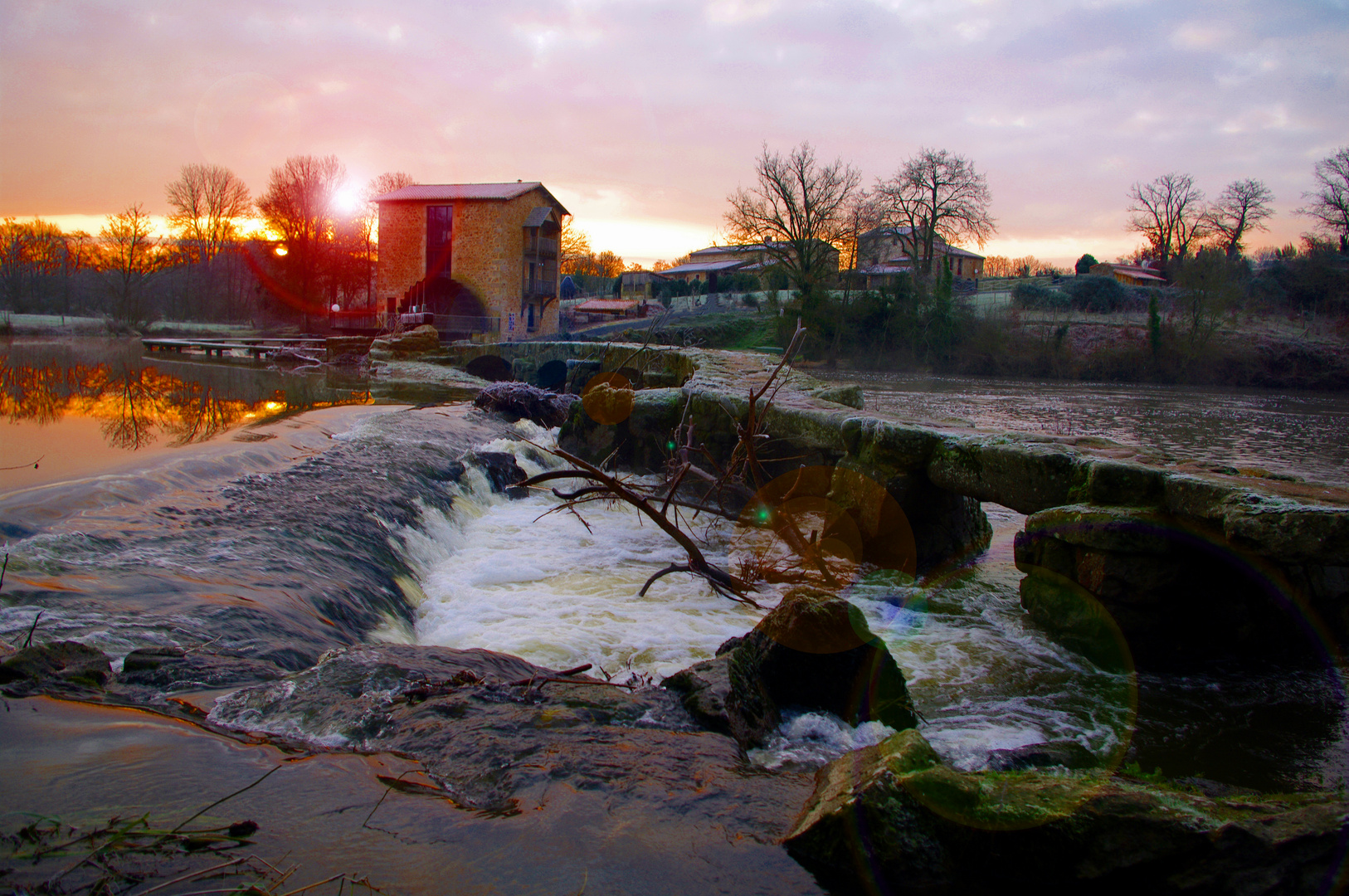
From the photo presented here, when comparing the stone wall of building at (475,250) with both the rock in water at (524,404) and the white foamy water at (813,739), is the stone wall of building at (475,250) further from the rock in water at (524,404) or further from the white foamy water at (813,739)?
the white foamy water at (813,739)

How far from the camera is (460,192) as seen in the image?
40.9m

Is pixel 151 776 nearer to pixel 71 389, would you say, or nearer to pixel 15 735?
pixel 15 735

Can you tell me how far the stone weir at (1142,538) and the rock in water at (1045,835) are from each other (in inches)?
96.2

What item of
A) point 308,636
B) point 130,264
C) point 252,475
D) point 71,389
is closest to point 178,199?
point 130,264

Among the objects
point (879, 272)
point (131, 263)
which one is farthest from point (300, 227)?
point (879, 272)

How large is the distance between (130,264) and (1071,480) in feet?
168

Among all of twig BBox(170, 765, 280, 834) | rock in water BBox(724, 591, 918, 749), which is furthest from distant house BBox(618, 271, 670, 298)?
twig BBox(170, 765, 280, 834)

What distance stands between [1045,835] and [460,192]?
142 ft

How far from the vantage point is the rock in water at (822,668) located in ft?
12.6

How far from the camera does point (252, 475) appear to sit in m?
8.31

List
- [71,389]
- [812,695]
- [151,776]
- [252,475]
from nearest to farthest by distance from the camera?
[151,776], [812,695], [252,475], [71,389]

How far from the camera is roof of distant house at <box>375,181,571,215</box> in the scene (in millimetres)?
40062

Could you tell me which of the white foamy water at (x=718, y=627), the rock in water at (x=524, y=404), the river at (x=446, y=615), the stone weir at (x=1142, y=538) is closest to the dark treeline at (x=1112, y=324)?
the rock in water at (x=524, y=404)

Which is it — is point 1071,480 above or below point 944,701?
above
